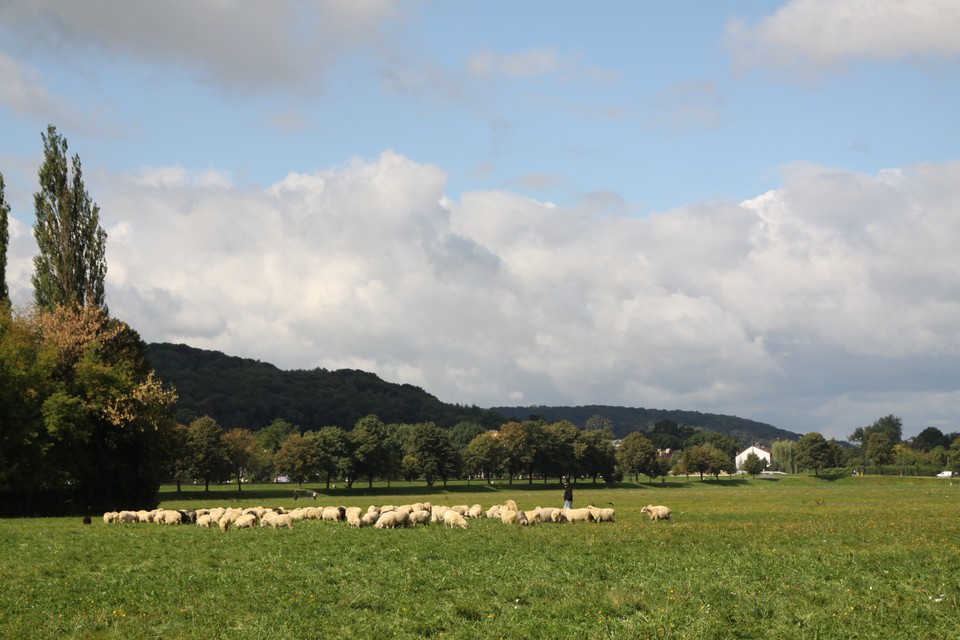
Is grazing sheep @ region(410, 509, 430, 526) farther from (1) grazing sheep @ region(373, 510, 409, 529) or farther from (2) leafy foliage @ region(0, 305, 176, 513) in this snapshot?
(2) leafy foliage @ region(0, 305, 176, 513)

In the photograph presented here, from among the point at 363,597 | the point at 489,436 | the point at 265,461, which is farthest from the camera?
the point at 265,461

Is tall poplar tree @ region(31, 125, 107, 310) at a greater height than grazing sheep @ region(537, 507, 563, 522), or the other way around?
tall poplar tree @ region(31, 125, 107, 310)

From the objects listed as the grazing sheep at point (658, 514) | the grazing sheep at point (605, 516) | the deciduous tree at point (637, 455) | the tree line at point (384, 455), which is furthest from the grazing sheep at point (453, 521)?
the deciduous tree at point (637, 455)

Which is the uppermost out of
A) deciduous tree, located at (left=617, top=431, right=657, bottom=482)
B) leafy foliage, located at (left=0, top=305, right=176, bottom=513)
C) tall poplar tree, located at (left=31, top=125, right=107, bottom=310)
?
tall poplar tree, located at (left=31, top=125, right=107, bottom=310)

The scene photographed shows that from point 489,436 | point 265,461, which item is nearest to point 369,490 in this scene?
point 489,436

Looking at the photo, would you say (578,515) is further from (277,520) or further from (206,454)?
(206,454)

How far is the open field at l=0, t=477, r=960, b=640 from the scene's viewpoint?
17.7m

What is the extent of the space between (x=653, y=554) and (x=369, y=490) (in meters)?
104

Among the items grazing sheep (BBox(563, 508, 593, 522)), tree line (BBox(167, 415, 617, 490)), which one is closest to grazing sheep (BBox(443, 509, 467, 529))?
grazing sheep (BBox(563, 508, 593, 522))

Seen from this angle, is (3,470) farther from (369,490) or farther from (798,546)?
(369,490)

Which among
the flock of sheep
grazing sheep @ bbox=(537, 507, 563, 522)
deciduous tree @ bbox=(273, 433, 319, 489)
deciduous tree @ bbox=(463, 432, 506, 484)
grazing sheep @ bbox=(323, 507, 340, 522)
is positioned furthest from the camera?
deciduous tree @ bbox=(463, 432, 506, 484)

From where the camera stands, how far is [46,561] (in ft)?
89.6

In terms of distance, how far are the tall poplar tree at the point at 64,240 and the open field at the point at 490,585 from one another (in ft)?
107

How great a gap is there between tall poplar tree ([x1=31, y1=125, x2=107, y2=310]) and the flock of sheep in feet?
82.7
